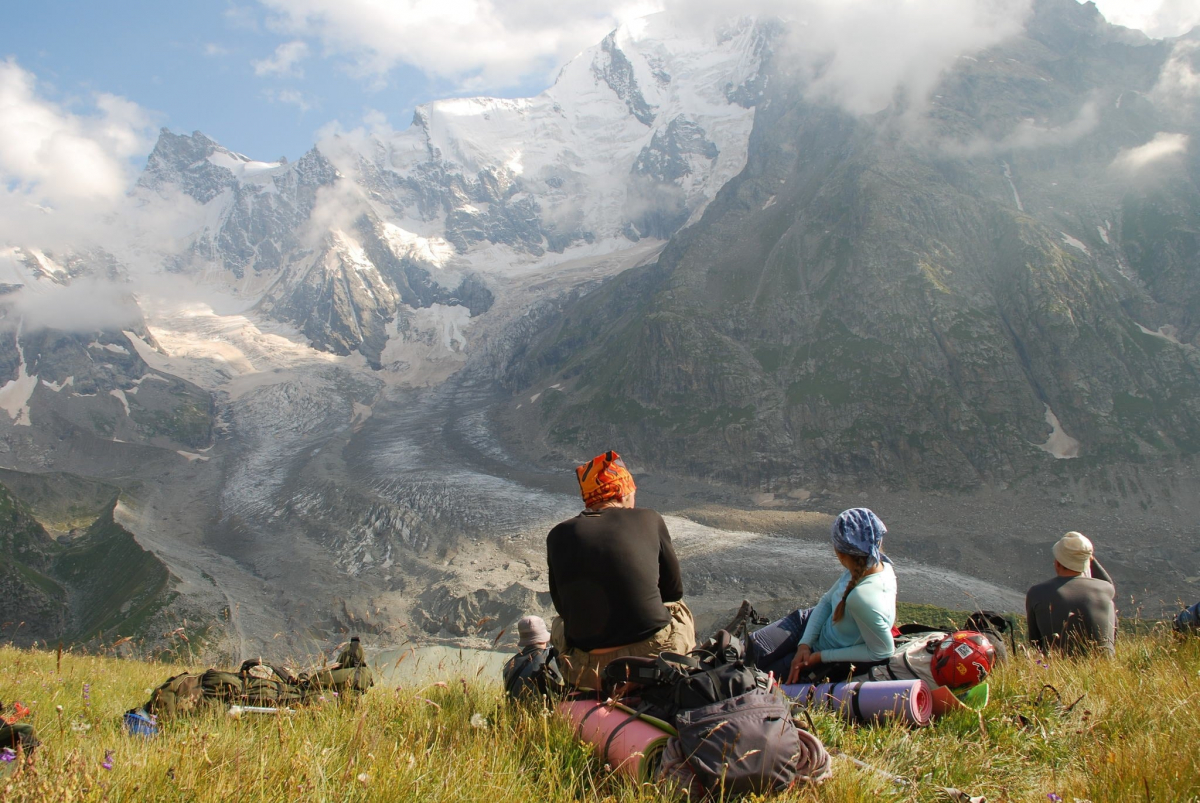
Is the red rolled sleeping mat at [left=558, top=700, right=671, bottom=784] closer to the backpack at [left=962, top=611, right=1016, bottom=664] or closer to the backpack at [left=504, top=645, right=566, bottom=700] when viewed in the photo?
the backpack at [left=504, top=645, right=566, bottom=700]

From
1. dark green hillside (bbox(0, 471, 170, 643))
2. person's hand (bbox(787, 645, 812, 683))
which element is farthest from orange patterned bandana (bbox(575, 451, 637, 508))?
dark green hillside (bbox(0, 471, 170, 643))

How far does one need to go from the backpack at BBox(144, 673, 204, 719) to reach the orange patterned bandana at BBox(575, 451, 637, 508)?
3.21m

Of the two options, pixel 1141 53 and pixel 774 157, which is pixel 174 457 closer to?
pixel 774 157

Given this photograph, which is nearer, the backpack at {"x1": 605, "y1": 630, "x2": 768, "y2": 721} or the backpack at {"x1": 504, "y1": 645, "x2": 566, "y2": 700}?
the backpack at {"x1": 605, "y1": 630, "x2": 768, "y2": 721}

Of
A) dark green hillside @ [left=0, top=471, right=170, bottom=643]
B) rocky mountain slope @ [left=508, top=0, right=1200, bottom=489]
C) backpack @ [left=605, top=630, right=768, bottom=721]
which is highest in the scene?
rocky mountain slope @ [left=508, top=0, right=1200, bottom=489]

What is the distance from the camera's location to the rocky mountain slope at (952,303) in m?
84.8

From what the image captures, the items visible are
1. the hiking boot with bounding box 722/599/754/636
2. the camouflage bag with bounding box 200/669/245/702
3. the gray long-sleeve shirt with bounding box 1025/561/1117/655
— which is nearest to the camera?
the camouflage bag with bounding box 200/669/245/702

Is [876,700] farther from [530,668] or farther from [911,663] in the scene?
[530,668]

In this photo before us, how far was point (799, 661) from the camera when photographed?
215 inches

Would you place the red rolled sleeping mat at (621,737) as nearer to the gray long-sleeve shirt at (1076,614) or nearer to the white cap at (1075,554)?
the gray long-sleeve shirt at (1076,614)

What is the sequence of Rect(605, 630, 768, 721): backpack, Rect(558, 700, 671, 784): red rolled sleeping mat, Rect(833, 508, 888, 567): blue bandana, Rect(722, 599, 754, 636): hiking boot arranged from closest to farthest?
Rect(558, 700, 671, 784): red rolled sleeping mat < Rect(605, 630, 768, 721): backpack < Rect(833, 508, 888, 567): blue bandana < Rect(722, 599, 754, 636): hiking boot

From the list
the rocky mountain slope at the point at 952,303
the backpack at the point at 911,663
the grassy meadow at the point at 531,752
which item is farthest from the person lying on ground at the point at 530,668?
the rocky mountain slope at the point at 952,303

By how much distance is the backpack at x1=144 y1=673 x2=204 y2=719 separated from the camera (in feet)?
15.4

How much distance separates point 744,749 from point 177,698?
4.27 m
